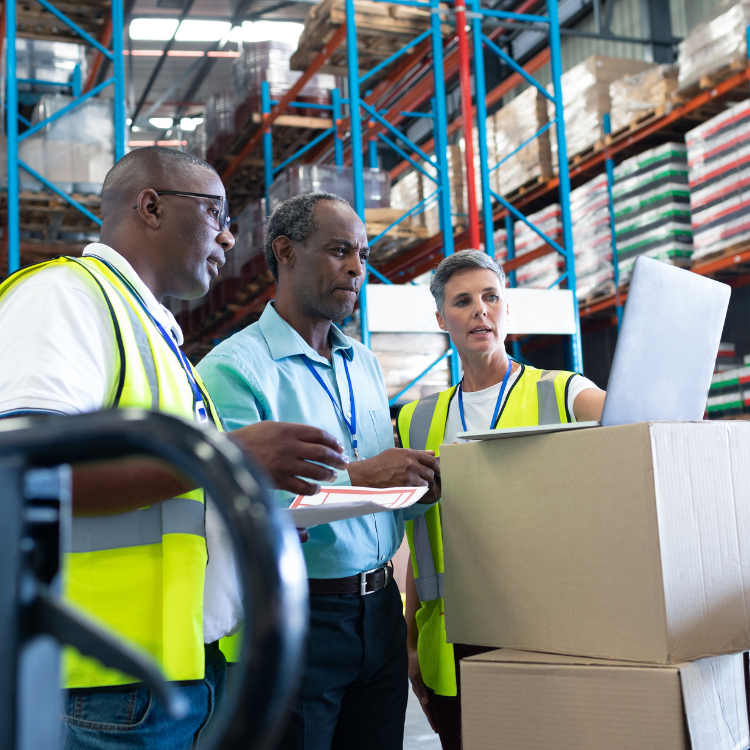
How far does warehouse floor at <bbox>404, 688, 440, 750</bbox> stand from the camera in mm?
3951

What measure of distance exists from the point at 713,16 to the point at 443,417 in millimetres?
6201

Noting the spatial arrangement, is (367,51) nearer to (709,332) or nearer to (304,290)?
(304,290)

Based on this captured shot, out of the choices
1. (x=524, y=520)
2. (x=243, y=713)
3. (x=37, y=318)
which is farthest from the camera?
(x=524, y=520)

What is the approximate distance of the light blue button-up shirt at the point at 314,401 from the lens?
192cm

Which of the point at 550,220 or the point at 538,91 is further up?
the point at 538,91

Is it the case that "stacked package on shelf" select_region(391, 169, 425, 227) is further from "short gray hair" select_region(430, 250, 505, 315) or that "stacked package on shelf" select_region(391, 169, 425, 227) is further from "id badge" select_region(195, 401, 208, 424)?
"id badge" select_region(195, 401, 208, 424)

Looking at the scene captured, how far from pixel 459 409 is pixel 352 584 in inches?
28.9

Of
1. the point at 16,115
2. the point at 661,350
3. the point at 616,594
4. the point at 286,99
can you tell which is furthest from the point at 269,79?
the point at 616,594

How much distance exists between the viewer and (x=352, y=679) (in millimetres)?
1928

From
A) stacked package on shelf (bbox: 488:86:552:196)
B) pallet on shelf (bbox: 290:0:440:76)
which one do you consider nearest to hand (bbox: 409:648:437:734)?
pallet on shelf (bbox: 290:0:440:76)

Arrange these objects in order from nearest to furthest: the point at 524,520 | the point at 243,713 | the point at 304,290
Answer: the point at 243,713 < the point at 524,520 < the point at 304,290

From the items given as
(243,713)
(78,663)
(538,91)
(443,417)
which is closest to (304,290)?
(443,417)

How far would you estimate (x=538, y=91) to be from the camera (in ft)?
27.5

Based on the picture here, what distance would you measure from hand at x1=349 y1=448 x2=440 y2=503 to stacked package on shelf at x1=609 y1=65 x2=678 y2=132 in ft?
22.1
